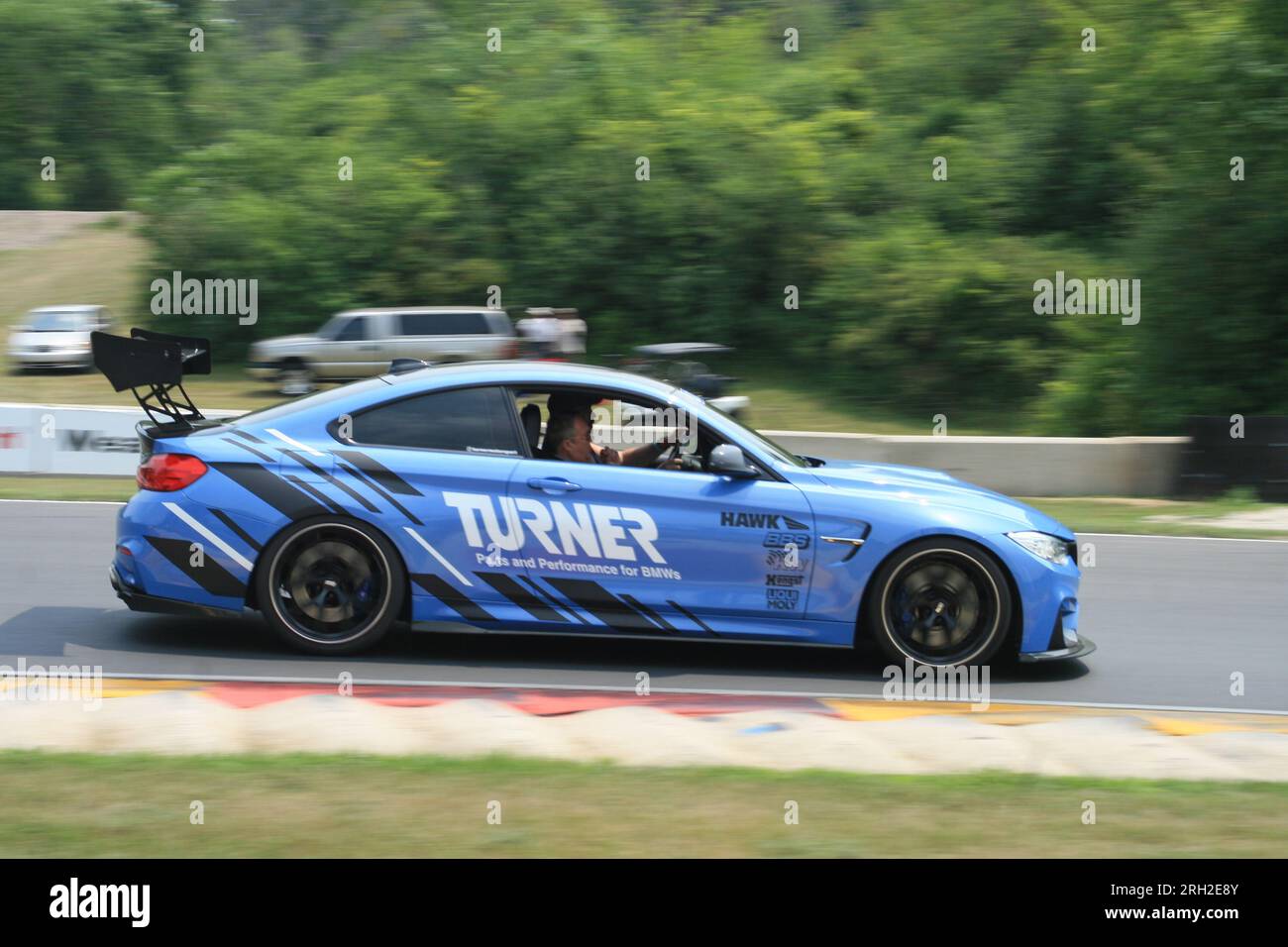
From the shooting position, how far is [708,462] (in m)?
7.37

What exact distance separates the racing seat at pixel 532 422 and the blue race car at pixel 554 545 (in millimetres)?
79

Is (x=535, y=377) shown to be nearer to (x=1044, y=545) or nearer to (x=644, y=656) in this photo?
(x=644, y=656)

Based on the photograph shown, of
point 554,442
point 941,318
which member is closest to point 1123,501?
point 554,442

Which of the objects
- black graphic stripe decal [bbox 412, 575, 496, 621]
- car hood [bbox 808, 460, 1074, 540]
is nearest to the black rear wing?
black graphic stripe decal [bbox 412, 575, 496, 621]

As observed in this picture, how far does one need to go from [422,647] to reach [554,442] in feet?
4.21

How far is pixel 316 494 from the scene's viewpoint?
7.20m

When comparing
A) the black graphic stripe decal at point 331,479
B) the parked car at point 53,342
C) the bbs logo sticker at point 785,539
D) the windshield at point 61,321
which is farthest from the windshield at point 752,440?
the windshield at point 61,321

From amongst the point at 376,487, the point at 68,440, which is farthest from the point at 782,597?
the point at 68,440

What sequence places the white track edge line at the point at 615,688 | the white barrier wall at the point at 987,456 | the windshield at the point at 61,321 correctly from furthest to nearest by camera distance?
1. the windshield at the point at 61,321
2. the white barrier wall at the point at 987,456
3. the white track edge line at the point at 615,688

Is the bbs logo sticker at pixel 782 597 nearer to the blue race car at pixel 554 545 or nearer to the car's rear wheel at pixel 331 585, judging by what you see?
the blue race car at pixel 554 545

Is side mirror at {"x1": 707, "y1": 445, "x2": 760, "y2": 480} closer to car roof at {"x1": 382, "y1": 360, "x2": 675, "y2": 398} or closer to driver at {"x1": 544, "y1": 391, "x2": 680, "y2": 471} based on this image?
driver at {"x1": 544, "y1": 391, "x2": 680, "y2": 471}

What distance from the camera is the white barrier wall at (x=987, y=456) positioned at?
51.4 feet

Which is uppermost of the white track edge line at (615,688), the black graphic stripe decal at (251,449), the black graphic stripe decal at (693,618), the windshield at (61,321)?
the windshield at (61,321)

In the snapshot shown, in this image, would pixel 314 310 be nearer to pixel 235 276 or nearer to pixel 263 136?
pixel 235 276
